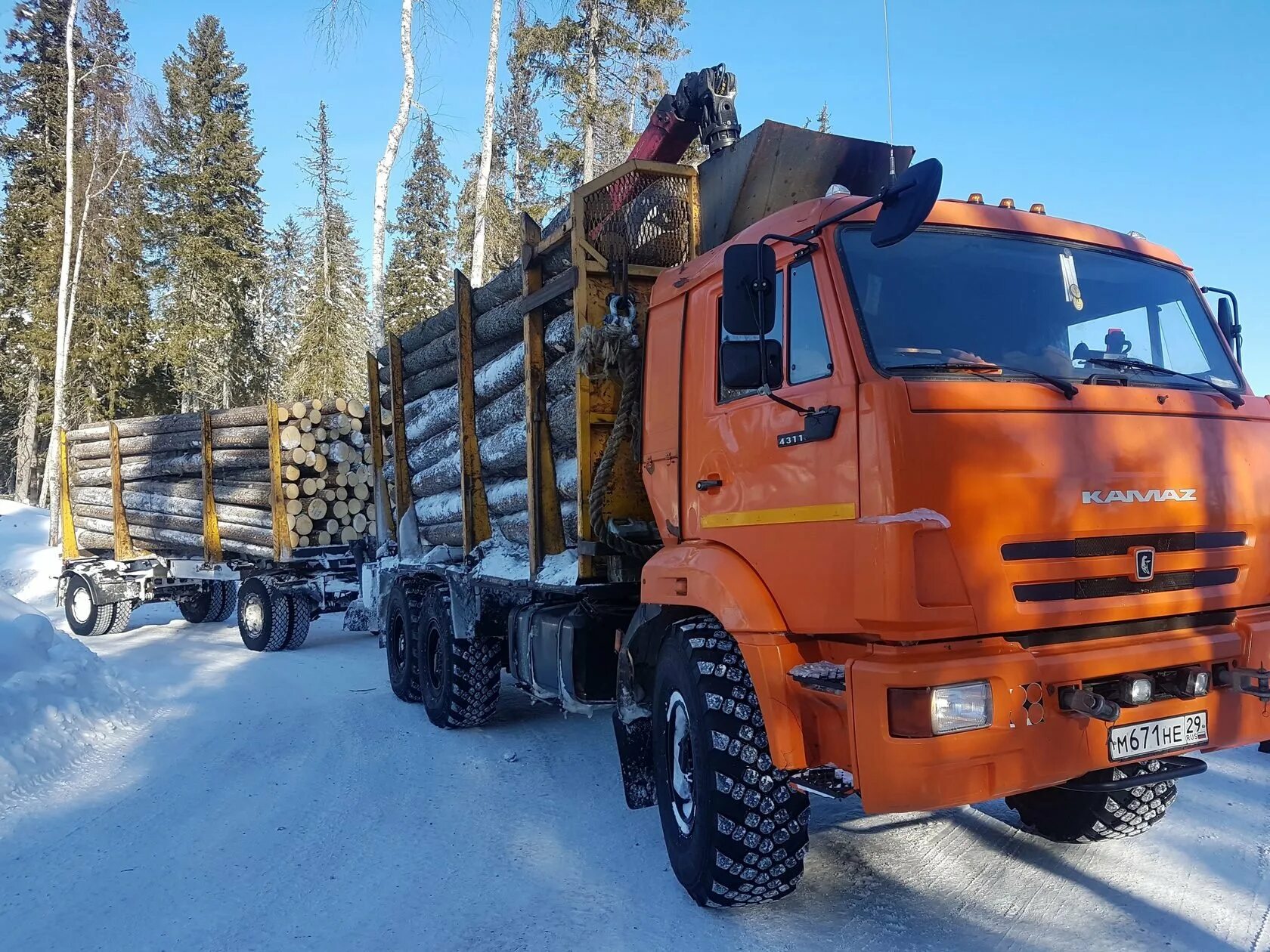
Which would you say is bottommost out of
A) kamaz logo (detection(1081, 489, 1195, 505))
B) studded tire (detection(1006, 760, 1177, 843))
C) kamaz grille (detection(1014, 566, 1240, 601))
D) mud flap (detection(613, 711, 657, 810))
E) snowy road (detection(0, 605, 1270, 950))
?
snowy road (detection(0, 605, 1270, 950))

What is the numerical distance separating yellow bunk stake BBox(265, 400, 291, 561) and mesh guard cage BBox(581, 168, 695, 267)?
7.52m

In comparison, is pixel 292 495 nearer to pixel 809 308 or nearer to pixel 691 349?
pixel 691 349

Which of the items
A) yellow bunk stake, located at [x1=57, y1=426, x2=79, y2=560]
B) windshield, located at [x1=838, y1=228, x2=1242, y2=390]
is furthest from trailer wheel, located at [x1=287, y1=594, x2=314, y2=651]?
windshield, located at [x1=838, y1=228, x2=1242, y2=390]

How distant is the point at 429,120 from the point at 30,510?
14122 mm

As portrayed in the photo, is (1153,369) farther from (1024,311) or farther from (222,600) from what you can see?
(222,600)

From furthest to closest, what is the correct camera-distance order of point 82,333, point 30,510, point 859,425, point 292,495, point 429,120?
point 82,333, point 30,510, point 429,120, point 292,495, point 859,425

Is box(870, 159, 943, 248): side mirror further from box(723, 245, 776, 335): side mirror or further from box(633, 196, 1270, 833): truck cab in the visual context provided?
box(723, 245, 776, 335): side mirror

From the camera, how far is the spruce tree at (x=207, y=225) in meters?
28.6

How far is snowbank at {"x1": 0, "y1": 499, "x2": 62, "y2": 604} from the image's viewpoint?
16.5m

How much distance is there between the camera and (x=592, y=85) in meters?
19.7

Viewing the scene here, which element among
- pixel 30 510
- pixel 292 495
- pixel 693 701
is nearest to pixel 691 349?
pixel 693 701

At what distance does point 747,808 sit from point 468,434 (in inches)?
165

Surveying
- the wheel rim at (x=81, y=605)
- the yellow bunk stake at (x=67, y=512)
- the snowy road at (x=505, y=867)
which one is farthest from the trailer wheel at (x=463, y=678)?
the yellow bunk stake at (x=67, y=512)

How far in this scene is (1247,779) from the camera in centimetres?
541
